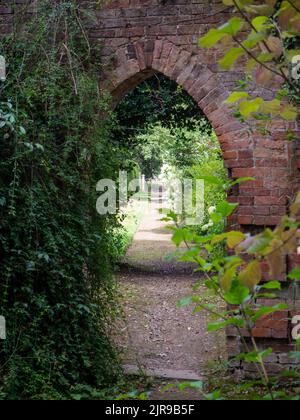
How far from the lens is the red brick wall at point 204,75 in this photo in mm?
5180

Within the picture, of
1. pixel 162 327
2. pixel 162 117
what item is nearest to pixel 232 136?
pixel 162 327

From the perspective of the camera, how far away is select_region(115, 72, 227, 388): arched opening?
6.33 m

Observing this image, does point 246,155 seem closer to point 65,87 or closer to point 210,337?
point 65,87

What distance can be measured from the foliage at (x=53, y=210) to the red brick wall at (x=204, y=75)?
10.6 inches

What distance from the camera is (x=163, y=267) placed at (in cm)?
1301

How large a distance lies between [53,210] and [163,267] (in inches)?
327

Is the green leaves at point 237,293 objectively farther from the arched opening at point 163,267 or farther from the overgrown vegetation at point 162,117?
the overgrown vegetation at point 162,117

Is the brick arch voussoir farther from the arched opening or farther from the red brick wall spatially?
the arched opening

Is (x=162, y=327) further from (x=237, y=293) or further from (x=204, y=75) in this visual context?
(x=237, y=293)

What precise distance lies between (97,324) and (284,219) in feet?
13.4

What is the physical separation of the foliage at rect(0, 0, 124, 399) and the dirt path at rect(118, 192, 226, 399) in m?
0.62

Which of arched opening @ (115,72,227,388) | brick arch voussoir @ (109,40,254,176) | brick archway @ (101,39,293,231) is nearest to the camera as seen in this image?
brick archway @ (101,39,293,231)

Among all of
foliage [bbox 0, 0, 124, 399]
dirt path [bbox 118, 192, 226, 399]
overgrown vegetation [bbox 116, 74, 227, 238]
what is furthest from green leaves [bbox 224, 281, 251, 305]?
overgrown vegetation [bbox 116, 74, 227, 238]

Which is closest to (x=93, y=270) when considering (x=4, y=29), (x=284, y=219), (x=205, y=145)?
(x=4, y=29)
